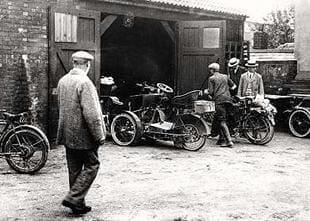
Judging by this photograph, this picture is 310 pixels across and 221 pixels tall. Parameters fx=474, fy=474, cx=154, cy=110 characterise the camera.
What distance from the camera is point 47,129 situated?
10.4m

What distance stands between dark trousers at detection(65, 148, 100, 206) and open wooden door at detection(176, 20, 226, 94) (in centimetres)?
801

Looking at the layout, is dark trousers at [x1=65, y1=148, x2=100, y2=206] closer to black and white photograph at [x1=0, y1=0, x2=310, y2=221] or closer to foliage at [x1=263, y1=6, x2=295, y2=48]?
black and white photograph at [x1=0, y1=0, x2=310, y2=221]

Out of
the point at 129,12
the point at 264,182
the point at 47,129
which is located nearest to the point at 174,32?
the point at 129,12

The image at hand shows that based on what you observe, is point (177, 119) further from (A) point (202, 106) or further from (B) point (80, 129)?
(B) point (80, 129)

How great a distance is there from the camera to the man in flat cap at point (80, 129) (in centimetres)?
545

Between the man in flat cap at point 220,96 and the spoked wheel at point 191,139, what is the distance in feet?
2.71

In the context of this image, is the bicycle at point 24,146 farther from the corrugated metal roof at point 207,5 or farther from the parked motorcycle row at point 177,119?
the corrugated metal roof at point 207,5

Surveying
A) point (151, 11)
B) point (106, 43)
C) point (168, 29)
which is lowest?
point (106, 43)

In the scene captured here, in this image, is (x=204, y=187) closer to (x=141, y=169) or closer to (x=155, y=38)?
(x=141, y=169)

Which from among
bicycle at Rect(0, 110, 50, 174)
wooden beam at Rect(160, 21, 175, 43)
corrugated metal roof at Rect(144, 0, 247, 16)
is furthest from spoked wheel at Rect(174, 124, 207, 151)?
wooden beam at Rect(160, 21, 175, 43)

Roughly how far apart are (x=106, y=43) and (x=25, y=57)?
6.22 metres

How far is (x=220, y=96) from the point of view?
10.5 metres

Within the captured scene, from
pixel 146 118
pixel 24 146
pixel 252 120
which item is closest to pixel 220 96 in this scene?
pixel 252 120

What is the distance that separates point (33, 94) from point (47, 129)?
0.85 metres
